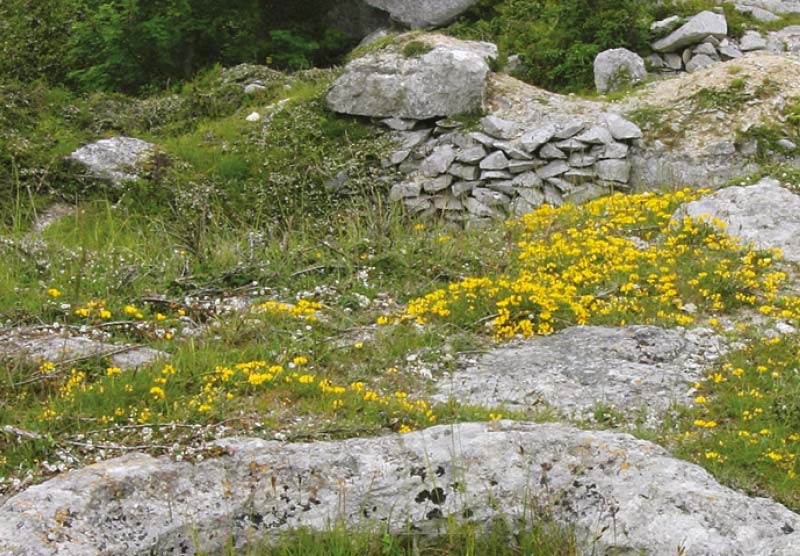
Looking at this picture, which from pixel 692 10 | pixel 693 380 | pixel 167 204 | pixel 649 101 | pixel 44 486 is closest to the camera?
pixel 44 486

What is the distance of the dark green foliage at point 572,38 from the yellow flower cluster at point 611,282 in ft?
21.6

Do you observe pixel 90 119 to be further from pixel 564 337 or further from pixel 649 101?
pixel 564 337

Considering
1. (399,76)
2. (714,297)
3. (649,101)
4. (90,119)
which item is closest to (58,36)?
(90,119)

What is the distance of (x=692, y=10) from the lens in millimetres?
15914

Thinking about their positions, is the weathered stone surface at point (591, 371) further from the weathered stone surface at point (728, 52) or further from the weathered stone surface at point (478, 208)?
the weathered stone surface at point (728, 52)

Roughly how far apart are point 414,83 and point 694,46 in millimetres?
4836

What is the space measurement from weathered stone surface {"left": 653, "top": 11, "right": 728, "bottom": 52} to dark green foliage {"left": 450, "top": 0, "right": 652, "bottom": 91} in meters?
0.30

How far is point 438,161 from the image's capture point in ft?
40.7

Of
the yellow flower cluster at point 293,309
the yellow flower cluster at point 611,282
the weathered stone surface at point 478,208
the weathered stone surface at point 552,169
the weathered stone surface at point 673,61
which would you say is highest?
the yellow flower cluster at point 293,309

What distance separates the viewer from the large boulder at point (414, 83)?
511 inches

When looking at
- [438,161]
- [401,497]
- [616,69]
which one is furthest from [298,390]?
[616,69]

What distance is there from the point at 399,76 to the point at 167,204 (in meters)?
3.49

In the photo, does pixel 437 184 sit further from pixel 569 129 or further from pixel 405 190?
pixel 569 129

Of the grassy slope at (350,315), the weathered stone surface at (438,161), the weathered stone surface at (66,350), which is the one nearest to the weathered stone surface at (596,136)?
the weathered stone surface at (438,161)
